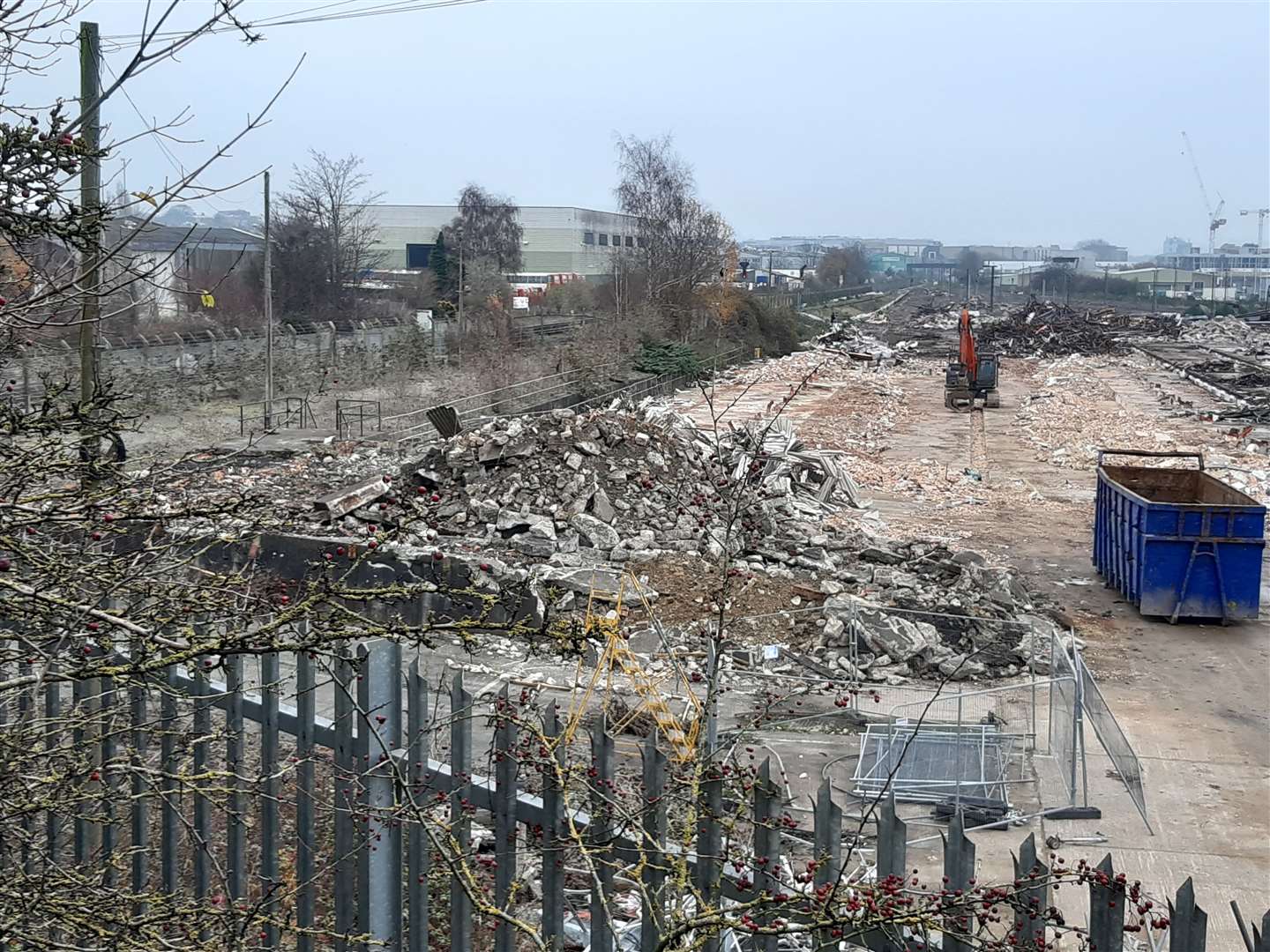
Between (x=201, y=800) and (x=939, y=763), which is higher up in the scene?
(x=201, y=800)

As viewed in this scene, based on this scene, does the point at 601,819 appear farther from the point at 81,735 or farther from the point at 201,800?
the point at 81,735

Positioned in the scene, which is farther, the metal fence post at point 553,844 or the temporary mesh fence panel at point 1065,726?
the temporary mesh fence panel at point 1065,726

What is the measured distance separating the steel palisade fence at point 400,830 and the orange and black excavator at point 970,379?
38556 millimetres

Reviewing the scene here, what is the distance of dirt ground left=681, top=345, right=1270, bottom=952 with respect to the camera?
8.38 m

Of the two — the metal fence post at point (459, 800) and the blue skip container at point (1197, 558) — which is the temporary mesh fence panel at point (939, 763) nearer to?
the metal fence post at point (459, 800)

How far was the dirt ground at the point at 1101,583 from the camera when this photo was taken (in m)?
8.38

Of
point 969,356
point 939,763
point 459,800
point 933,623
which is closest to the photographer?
point 459,800

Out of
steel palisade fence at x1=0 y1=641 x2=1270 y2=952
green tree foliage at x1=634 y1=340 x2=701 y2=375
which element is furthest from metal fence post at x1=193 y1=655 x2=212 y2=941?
green tree foliage at x1=634 y1=340 x2=701 y2=375

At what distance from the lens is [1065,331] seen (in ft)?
257

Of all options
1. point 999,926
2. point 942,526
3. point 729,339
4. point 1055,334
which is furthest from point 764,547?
point 1055,334

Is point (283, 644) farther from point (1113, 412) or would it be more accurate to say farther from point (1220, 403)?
point (1220, 403)

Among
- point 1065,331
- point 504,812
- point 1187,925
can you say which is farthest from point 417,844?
point 1065,331

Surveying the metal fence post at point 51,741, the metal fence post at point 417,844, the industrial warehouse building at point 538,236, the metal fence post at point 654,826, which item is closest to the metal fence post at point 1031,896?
the metal fence post at point 654,826

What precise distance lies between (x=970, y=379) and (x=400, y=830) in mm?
39582
